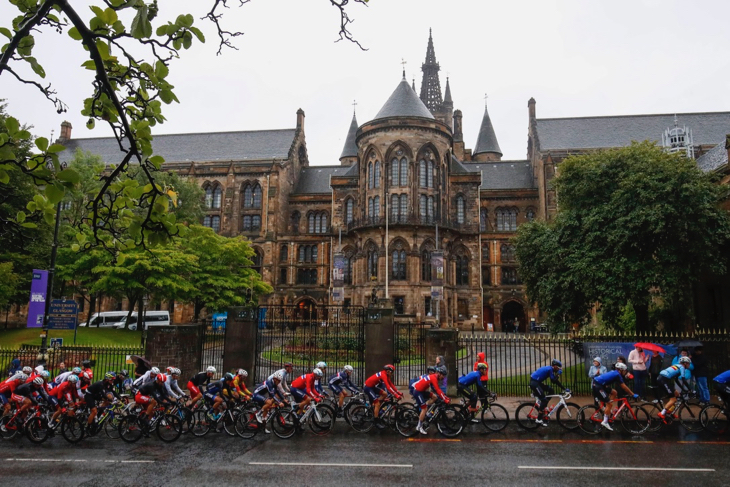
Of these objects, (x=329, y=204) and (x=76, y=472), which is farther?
(x=329, y=204)

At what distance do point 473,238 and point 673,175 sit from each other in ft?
93.5

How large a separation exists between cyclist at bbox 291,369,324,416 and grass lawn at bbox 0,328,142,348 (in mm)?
20724

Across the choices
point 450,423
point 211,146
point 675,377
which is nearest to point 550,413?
point 450,423

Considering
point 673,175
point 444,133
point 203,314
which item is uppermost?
point 444,133

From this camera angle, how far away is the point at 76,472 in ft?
29.3

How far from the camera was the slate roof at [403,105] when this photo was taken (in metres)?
44.8

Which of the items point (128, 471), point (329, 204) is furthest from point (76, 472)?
point (329, 204)

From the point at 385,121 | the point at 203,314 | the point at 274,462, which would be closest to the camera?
the point at 274,462

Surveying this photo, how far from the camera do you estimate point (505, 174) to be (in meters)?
57.1

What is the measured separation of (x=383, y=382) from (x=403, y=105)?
36503mm

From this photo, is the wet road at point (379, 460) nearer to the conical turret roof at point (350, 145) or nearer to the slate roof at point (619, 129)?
the slate roof at point (619, 129)

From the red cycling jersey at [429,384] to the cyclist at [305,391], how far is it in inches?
93.0

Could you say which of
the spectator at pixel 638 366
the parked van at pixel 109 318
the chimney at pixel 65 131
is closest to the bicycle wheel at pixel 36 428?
the spectator at pixel 638 366

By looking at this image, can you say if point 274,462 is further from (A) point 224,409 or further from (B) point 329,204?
(B) point 329,204
